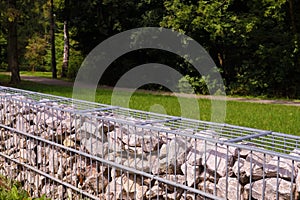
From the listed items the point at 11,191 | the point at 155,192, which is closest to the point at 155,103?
the point at 11,191

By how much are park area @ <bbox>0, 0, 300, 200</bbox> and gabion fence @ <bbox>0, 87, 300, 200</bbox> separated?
1 cm

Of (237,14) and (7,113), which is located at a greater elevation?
(237,14)

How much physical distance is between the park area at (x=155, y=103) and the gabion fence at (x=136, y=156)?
0.04 feet

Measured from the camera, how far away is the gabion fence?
2969 mm

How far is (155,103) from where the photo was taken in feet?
41.6

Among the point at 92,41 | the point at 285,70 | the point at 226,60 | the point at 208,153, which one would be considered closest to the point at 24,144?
the point at 208,153

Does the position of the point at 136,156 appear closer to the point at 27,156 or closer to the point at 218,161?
the point at 218,161

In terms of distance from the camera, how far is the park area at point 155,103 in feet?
10.8

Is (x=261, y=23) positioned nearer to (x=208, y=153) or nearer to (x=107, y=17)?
(x=107, y=17)

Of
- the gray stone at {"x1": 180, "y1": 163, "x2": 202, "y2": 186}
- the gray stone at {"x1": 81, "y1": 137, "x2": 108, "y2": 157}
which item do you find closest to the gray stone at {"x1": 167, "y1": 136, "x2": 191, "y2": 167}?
the gray stone at {"x1": 180, "y1": 163, "x2": 202, "y2": 186}

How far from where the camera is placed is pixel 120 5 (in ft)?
71.3

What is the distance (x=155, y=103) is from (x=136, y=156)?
886 cm

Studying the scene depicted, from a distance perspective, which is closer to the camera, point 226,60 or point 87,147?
point 87,147

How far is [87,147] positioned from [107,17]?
18.8 metres
